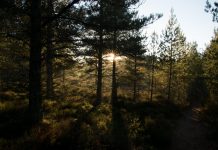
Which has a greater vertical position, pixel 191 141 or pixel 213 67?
pixel 213 67

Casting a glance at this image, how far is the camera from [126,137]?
10.9 meters

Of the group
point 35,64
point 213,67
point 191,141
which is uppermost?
point 213,67

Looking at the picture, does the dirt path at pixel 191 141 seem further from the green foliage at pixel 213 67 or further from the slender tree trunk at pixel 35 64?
the green foliage at pixel 213 67

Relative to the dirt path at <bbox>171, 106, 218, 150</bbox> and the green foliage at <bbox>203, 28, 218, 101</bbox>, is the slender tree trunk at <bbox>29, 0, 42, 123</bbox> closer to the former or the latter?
the dirt path at <bbox>171, 106, 218, 150</bbox>

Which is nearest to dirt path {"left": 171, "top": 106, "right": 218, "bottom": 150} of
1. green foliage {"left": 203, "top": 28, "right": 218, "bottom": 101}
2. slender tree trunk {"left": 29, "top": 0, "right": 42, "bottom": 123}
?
slender tree trunk {"left": 29, "top": 0, "right": 42, "bottom": 123}

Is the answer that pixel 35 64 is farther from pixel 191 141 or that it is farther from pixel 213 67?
pixel 213 67

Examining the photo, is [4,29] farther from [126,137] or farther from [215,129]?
[215,129]

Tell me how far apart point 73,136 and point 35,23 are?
4324 mm

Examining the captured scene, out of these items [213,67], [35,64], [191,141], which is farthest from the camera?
[213,67]

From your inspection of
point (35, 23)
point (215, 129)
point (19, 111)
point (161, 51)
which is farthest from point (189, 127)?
point (161, 51)

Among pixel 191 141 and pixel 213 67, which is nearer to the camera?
pixel 191 141

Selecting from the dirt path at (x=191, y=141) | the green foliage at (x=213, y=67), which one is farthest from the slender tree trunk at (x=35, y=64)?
the green foliage at (x=213, y=67)

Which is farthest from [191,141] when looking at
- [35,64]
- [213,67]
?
[213,67]

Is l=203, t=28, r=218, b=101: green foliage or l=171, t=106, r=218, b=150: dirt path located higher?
Result: l=203, t=28, r=218, b=101: green foliage
